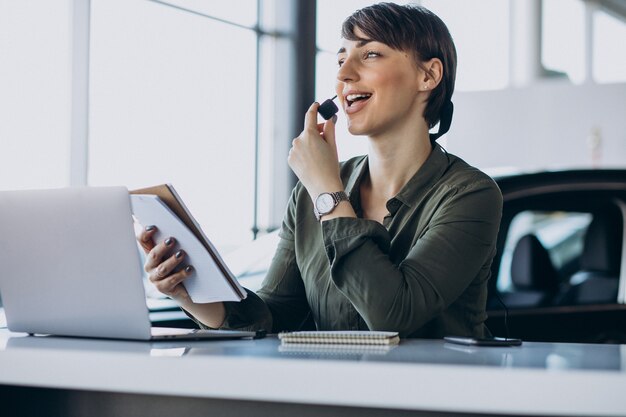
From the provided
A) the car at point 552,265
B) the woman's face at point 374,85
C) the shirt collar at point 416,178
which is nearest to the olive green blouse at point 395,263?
the shirt collar at point 416,178

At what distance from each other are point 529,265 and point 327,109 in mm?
1731

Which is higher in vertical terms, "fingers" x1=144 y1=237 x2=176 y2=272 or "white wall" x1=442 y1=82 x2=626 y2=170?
"white wall" x1=442 y1=82 x2=626 y2=170

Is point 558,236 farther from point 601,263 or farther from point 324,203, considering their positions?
→ point 324,203

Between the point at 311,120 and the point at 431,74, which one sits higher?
the point at 431,74

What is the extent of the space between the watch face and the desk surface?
0.40m

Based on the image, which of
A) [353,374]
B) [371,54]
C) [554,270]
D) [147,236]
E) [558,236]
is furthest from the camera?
[558,236]

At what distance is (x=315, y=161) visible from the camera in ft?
5.77

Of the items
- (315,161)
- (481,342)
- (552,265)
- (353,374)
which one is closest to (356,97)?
(315,161)

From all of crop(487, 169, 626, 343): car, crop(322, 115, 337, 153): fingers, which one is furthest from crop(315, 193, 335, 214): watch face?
crop(487, 169, 626, 343): car

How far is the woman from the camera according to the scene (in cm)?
159

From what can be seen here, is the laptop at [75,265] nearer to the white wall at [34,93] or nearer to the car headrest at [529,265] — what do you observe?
the car headrest at [529,265]

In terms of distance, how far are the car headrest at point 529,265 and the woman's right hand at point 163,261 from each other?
2.04 meters

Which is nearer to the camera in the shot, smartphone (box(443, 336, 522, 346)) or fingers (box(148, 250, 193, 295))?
smartphone (box(443, 336, 522, 346))

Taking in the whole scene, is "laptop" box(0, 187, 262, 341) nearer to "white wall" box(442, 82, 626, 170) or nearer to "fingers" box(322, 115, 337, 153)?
"fingers" box(322, 115, 337, 153)
